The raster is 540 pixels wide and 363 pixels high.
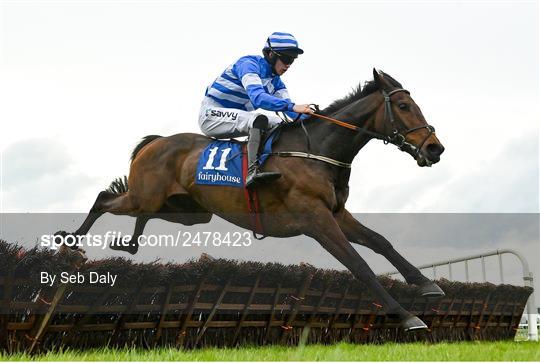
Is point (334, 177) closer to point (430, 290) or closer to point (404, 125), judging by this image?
point (404, 125)

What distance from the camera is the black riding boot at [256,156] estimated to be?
226 inches

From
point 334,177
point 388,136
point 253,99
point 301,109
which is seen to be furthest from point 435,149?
point 253,99

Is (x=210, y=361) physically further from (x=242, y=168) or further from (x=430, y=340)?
(x=430, y=340)

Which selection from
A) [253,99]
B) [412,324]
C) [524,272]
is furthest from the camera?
[524,272]

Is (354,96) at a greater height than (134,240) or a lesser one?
greater

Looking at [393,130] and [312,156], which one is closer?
[393,130]

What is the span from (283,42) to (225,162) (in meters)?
1.25

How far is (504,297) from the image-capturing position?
11.9 m

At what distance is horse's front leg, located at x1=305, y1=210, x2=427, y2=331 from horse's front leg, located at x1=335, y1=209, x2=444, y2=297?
0.38 meters

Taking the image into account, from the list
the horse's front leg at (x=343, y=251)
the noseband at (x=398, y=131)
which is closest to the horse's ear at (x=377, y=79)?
the noseband at (x=398, y=131)

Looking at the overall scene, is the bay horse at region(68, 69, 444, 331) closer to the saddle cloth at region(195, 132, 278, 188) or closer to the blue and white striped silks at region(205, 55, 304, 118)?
the saddle cloth at region(195, 132, 278, 188)

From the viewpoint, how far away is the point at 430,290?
5469 millimetres

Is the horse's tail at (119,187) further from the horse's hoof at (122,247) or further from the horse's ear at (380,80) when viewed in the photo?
the horse's ear at (380,80)

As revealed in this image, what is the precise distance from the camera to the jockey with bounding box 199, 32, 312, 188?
5.79 meters
